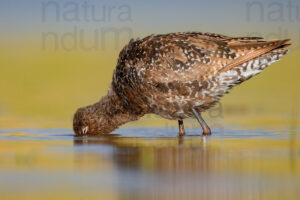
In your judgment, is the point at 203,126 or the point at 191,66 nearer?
the point at 191,66

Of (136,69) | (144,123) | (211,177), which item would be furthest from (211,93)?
(211,177)

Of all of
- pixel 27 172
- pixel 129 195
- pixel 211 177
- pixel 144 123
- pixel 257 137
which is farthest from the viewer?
pixel 144 123

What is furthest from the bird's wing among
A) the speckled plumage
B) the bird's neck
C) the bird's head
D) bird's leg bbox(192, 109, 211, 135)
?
the bird's head

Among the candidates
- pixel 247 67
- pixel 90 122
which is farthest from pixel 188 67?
pixel 90 122

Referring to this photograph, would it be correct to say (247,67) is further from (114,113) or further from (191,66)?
(114,113)

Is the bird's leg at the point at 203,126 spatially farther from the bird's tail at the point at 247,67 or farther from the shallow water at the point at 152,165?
the bird's tail at the point at 247,67

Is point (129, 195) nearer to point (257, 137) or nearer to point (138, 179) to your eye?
point (138, 179)
